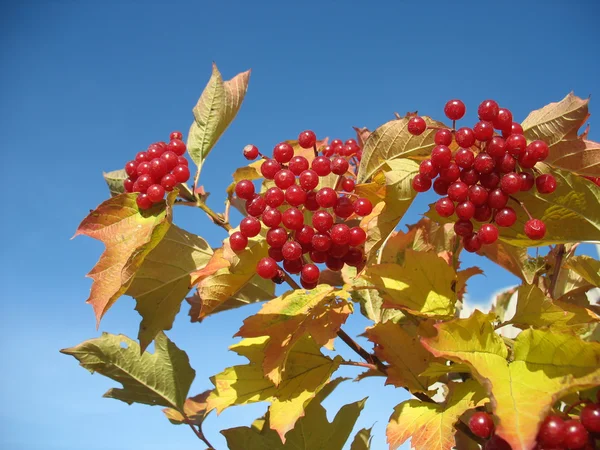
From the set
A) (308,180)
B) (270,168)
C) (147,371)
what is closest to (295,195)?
(308,180)

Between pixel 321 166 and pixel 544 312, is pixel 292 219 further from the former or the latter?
pixel 544 312

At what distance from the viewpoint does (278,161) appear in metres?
1.69

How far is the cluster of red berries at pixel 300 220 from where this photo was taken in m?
1.53

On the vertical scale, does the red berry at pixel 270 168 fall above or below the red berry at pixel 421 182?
above

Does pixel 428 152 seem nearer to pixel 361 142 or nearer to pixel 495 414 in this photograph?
pixel 361 142

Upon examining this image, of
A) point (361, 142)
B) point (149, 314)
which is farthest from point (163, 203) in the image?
point (361, 142)

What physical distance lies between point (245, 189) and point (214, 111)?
435 mm

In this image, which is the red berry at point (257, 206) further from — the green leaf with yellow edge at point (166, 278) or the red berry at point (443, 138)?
the red berry at point (443, 138)

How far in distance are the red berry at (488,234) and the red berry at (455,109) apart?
314 millimetres

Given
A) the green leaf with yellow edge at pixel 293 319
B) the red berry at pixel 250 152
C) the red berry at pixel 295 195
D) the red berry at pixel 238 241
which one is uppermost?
the red berry at pixel 250 152

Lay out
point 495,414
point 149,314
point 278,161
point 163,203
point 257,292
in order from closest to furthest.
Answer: point 495,414
point 278,161
point 163,203
point 149,314
point 257,292

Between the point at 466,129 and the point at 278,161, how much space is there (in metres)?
0.58

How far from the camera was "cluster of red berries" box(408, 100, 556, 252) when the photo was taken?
4.44ft

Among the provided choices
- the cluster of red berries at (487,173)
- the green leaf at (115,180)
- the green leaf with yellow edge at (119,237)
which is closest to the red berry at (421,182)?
the cluster of red berries at (487,173)
